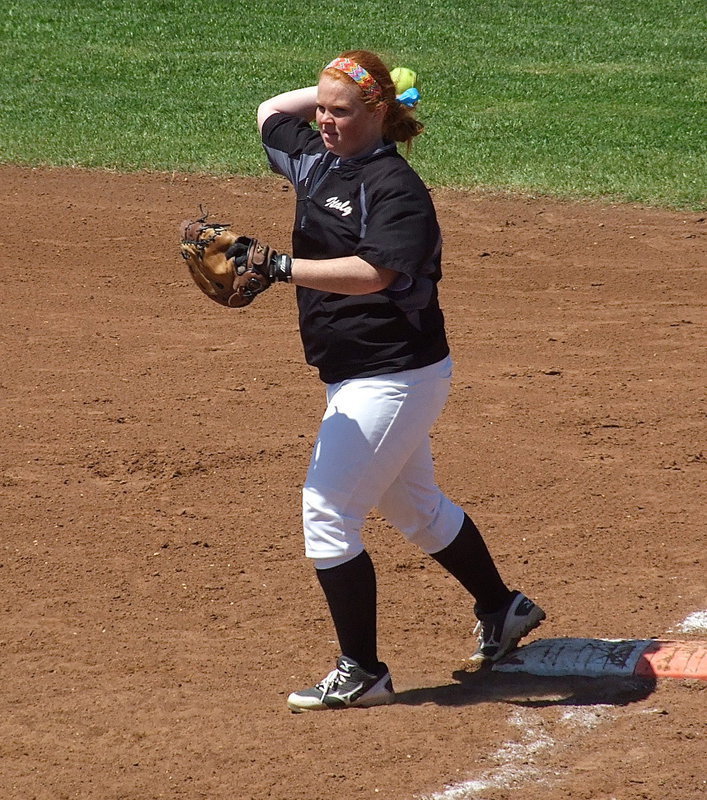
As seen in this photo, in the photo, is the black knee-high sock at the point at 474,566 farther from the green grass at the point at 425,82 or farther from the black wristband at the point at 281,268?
the green grass at the point at 425,82

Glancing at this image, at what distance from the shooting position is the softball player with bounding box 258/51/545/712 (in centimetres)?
354

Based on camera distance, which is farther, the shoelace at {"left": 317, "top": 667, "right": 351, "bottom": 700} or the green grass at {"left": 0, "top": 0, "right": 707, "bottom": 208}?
the green grass at {"left": 0, "top": 0, "right": 707, "bottom": 208}

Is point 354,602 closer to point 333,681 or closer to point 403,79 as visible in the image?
point 333,681

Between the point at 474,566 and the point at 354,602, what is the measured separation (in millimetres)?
544

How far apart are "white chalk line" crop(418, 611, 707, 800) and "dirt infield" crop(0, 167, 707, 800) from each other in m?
0.01

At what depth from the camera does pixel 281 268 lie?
140 inches

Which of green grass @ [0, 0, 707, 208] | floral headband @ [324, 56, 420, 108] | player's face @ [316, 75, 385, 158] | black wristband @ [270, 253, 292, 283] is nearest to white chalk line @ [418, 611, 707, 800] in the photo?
black wristband @ [270, 253, 292, 283]

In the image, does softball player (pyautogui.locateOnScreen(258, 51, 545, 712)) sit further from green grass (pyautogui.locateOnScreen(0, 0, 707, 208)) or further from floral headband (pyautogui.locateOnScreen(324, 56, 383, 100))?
green grass (pyautogui.locateOnScreen(0, 0, 707, 208))

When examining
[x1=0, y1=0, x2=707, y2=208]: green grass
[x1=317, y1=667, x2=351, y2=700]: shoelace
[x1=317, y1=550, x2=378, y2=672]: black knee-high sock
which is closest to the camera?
[x1=317, y1=550, x2=378, y2=672]: black knee-high sock

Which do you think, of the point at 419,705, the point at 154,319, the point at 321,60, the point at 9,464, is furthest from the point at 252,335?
the point at 321,60

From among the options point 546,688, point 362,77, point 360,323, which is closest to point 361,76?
point 362,77

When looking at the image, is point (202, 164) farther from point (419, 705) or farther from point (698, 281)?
point (419, 705)

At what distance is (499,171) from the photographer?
32.4 ft

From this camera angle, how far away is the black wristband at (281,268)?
3.56 metres
